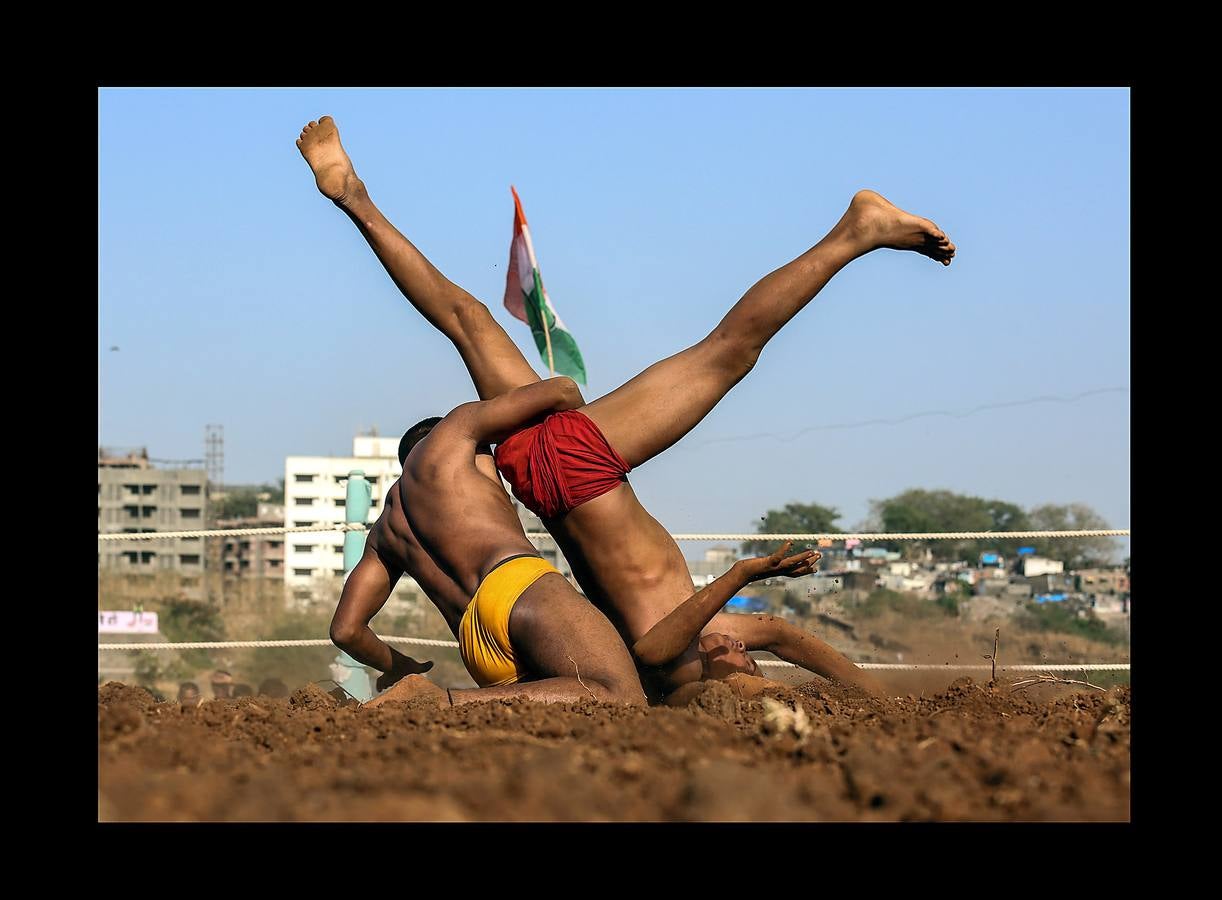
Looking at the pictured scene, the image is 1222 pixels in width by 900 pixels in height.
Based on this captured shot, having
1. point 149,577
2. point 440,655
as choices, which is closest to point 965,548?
point 440,655

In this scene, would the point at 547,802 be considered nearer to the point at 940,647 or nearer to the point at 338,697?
the point at 338,697

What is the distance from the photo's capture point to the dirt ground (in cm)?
188

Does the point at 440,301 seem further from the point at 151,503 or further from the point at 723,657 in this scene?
the point at 151,503

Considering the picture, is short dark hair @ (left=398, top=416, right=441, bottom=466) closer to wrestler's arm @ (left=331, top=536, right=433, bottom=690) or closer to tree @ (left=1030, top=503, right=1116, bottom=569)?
wrestler's arm @ (left=331, top=536, right=433, bottom=690)

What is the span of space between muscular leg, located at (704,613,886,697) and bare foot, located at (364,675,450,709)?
0.94 metres

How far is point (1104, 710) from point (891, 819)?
1360 mm

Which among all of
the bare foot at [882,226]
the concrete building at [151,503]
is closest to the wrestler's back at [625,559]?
the bare foot at [882,226]

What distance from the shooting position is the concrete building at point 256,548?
2251 inches

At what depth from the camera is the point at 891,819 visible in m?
1.88

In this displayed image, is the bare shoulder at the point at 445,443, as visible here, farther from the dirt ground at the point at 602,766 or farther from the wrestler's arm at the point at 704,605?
the dirt ground at the point at 602,766

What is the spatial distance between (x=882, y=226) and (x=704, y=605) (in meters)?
1.20

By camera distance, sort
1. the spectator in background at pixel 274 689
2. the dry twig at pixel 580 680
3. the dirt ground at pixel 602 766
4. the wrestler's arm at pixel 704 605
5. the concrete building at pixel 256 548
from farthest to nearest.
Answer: the concrete building at pixel 256 548 < the spectator in background at pixel 274 689 < the wrestler's arm at pixel 704 605 < the dry twig at pixel 580 680 < the dirt ground at pixel 602 766

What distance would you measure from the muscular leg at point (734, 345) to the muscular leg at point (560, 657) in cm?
57

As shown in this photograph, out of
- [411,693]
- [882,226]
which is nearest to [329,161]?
[882,226]
